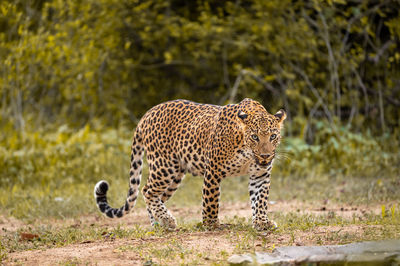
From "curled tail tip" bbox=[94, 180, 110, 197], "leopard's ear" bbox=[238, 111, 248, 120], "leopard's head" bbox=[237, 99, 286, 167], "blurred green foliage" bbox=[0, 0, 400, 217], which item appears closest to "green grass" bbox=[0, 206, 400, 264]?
"curled tail tip" bbox=[94, 180, 110, 197]

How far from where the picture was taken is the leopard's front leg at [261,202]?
18.6 feet

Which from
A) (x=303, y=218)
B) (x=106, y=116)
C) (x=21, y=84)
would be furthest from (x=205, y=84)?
(x=303, y=218)

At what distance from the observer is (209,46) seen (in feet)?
42.7

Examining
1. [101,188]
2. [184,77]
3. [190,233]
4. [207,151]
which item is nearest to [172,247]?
[190,233]

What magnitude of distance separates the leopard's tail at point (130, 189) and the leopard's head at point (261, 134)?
1.64 metres

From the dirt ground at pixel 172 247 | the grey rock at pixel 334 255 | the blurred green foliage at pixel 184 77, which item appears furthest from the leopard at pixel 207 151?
the blurred green foliage at pixel 184 77

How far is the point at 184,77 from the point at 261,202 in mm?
8739

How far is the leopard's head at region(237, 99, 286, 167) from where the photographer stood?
206 inches

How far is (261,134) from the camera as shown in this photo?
528 centimetres

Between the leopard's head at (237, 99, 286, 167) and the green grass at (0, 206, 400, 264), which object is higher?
the leopard's head at (237, 99, 286, 167)

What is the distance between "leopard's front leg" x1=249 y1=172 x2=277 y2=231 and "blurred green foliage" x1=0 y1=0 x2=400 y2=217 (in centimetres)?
280

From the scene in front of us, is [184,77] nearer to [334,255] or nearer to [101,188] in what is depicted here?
[101,188]

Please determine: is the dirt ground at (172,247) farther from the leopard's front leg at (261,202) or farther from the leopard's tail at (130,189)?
the leopard's tail at (130,189)

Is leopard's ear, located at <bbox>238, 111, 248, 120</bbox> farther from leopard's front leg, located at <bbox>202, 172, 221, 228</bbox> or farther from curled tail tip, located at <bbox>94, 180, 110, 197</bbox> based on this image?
curled tail tip, located at <bbox>94, 180, 110, 197</bbox>
